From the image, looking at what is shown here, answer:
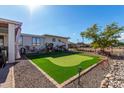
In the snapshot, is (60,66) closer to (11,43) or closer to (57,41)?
(11,43)

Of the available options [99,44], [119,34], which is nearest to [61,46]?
[99,44]

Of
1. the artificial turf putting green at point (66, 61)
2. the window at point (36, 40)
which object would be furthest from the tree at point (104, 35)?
the artificial turf putting green at point (66, 61)

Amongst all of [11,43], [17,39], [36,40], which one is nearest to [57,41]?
[36,40]

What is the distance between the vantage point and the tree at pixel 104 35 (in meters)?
15.4

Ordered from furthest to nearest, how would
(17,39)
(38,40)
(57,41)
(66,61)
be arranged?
(57,41)
(38,40)
(17,39)
(66,61)

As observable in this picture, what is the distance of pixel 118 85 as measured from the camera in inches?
216

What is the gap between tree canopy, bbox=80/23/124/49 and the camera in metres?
15.4

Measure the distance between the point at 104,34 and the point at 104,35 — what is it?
4.4 inches

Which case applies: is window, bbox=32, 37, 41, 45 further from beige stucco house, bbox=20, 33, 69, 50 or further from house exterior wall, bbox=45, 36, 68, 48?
house exterior wall, bbox=45, 36, 68, 48

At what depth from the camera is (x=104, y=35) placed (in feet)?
51.1

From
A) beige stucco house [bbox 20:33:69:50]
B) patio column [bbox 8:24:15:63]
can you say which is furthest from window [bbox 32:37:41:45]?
patio column [bbox 8:24:15:63]
